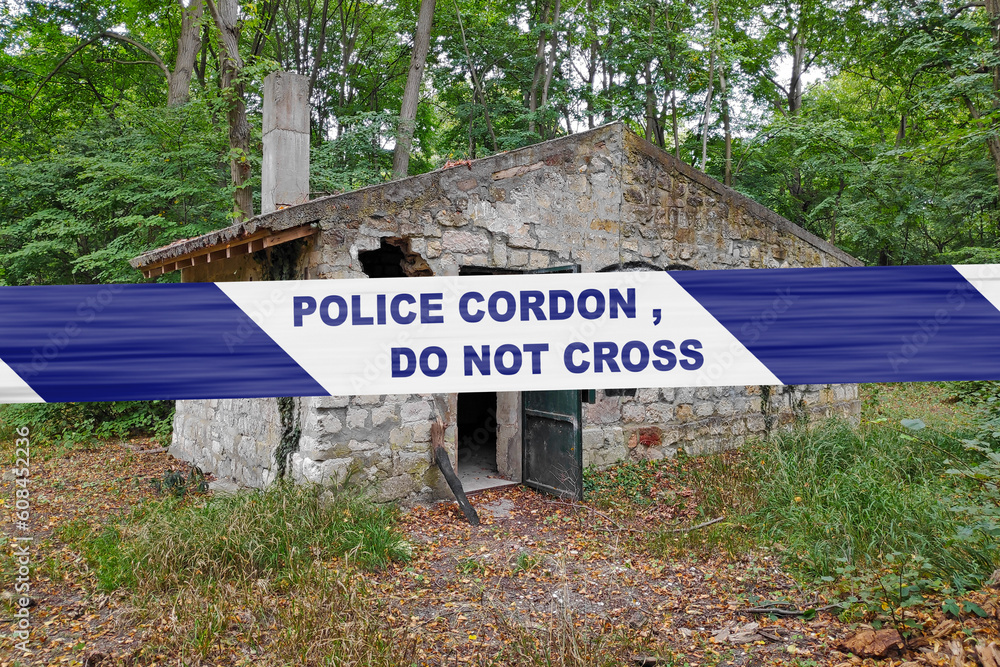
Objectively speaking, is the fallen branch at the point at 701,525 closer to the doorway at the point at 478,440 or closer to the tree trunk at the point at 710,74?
the doorway at the point at 478,440

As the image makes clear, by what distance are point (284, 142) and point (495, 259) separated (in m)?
2.80

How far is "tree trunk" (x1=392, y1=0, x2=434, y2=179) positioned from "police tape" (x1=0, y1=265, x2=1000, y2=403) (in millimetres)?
11052

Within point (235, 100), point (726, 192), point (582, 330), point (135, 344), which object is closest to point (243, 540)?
point (135, 344)

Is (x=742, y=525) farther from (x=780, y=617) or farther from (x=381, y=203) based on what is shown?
(x=381, y=203)

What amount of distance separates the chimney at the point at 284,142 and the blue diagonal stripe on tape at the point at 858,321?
5.73m

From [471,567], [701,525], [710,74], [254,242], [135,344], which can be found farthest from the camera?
[710,74]

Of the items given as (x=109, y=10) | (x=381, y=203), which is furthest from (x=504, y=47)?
(x=381, y=203)

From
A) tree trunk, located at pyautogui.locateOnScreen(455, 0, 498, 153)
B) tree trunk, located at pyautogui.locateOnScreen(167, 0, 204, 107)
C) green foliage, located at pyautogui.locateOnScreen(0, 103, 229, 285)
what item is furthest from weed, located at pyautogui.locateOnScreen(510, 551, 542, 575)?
tree trunk, located at pyautogui.locateOnScreen(167, 0, 204, 107)

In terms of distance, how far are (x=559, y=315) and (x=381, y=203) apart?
12.6 ft

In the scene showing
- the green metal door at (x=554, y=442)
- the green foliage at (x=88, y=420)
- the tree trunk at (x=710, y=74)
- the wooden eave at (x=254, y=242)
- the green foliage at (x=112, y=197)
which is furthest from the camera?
the tree trunk at (x=710, y=74)

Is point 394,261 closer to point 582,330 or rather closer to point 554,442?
point 554,442

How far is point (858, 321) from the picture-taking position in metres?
2.67

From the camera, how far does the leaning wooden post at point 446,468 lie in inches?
241

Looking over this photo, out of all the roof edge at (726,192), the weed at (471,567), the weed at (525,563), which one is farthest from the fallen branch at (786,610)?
the roof edge at (726,192)
